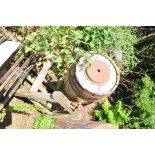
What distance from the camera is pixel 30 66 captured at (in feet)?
14.5

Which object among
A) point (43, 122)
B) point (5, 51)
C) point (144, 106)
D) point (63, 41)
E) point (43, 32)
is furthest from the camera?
point (144, 106)

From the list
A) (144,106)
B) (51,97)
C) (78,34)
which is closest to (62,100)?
(51,97)

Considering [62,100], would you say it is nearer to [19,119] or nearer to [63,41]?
[19,119]

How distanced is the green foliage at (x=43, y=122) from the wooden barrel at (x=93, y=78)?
22.3 inches

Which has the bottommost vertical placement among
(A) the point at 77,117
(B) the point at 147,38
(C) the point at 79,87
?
→ (A) the point at 77,117

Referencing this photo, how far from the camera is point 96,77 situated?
4.05m

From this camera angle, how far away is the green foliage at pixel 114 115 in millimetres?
4891

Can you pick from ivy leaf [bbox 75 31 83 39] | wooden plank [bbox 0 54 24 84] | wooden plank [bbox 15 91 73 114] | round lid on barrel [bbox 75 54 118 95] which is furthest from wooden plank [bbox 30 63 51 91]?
ivy leaf [bbox 75 31 83 39]

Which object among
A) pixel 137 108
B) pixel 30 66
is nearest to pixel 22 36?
pixel 30 66

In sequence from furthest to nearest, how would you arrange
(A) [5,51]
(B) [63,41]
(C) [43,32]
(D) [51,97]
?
(D) [51,97], (B) [63,41], (C) [43,32], (A) [5,51]

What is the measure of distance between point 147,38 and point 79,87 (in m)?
2.18

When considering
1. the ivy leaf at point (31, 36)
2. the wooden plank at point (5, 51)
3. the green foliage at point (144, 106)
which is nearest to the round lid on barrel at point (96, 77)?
the ivy leaf at point (31, 36)

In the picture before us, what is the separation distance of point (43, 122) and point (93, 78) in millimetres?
961
